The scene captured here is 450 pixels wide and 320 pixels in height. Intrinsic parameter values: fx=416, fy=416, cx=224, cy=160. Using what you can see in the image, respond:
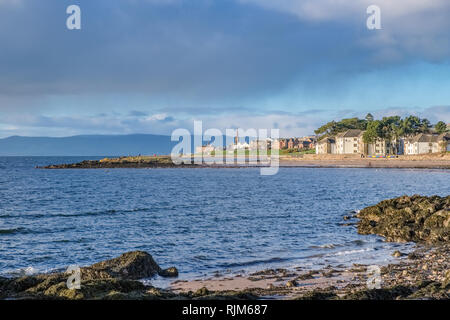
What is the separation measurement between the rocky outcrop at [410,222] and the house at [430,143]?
4736 inches

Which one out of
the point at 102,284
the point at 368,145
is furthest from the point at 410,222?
the point at 368,145

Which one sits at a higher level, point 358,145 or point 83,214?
point 358,145

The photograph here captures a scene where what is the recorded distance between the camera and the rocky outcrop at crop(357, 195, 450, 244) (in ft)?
71.3

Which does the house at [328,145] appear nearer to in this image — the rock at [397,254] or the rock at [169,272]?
the rock at [397,254]

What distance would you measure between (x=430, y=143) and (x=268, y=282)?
144643 mm

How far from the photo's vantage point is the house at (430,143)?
445 feet

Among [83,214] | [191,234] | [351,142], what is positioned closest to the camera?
[191,234]

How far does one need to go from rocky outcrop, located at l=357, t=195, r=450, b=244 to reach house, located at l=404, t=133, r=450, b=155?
120 metres

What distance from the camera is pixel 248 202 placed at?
42250 millimetres

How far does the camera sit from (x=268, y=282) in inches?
555

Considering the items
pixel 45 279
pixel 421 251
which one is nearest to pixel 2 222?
pixel 45 279

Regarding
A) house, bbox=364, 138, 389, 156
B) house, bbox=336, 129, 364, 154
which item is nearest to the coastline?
house, bbox=336, 129, 364, 154

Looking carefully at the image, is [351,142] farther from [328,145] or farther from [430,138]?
[430,138]
